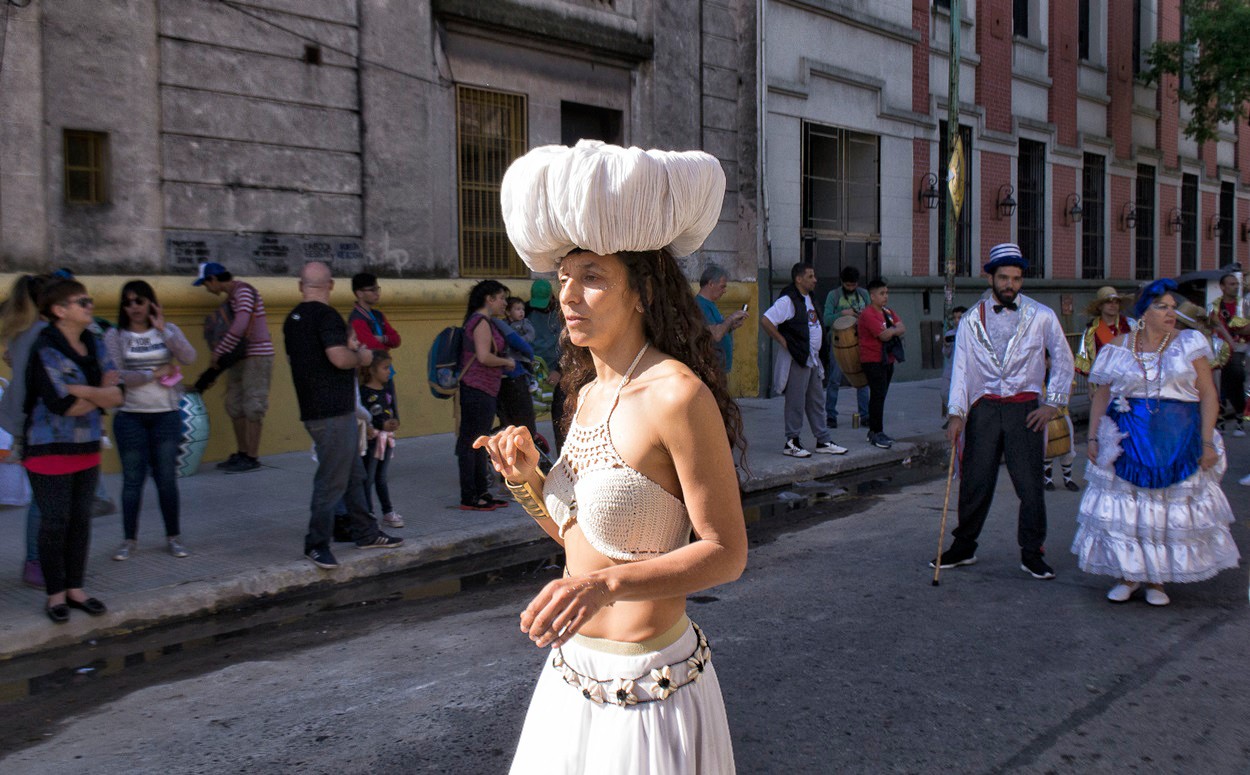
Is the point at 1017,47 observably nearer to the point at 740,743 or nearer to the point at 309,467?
the point at 309,467

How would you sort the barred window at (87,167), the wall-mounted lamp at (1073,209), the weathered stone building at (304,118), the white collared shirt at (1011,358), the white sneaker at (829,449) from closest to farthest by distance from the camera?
the white collared shirt at (1011,358) → the weathered stone building at (304,118) → the barred window at (87,167) → the white sneaker at (829,449) → the wall-mounted lamp at (1073,209)

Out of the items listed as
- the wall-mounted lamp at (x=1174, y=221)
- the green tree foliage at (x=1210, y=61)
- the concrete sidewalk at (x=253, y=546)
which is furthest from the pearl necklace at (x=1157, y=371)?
the wall-mounted lamp at (x=1174, y=221)

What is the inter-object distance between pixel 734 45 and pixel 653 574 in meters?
15.0

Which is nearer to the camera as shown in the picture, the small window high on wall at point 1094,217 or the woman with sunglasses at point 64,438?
Result: the woman with sunglasses at point 64,438

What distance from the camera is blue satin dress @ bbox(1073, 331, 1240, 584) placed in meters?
5.86

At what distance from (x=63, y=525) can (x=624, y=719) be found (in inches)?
176

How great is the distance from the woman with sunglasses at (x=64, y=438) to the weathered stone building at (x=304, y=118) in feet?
12.8

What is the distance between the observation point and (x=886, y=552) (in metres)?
7.36

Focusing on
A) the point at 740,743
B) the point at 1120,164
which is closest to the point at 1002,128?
the point at 1120,164

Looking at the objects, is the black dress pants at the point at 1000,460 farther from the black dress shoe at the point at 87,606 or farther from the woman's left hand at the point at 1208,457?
the black dress shoe at the point at 87,606

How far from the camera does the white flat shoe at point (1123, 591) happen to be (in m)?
6.01

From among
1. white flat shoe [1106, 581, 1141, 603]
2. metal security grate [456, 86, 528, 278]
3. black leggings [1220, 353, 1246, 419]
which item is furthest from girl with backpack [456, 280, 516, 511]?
black leggings [1220, 353, 1246, 419]

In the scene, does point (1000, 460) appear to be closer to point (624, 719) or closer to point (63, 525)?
point (624, 719)

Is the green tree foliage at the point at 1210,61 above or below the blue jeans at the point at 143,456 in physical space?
above
